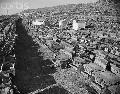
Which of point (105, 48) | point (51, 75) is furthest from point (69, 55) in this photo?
point (105, 48)

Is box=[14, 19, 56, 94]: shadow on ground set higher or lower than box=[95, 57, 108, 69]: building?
lower

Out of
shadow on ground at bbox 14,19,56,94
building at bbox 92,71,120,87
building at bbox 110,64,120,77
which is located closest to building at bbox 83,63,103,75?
building at bbox 92,71,120,87

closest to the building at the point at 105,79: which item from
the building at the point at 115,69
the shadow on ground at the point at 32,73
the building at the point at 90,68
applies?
the building at the point at 90,68

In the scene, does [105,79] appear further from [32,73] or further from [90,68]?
[32,73]

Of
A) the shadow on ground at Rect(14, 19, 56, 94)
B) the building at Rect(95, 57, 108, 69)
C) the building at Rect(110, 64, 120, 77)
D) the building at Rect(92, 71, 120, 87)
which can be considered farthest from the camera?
the building at Rect(95, 57, 108, 69)

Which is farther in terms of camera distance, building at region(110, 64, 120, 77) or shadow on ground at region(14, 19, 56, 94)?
building at region(110, 64, 120, 77)

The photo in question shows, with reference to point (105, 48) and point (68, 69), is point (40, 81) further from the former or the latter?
point (105, 48)

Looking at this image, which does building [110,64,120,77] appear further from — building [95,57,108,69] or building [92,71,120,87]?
→ building [92,71,120,87]

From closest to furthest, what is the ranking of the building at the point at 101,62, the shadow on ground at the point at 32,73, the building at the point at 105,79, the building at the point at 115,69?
the building at the point at 105,79 < the shadow on ground at the point at 32,73 < the building at the point at 115,69 < the building at the point at 101,62

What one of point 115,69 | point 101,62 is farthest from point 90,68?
point 115,69

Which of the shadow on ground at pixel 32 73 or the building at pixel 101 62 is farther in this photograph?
the building at pixel 101 62

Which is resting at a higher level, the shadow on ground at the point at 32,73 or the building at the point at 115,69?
the building at the point at 115,69

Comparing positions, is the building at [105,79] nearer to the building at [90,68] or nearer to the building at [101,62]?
the building at [90,68]
